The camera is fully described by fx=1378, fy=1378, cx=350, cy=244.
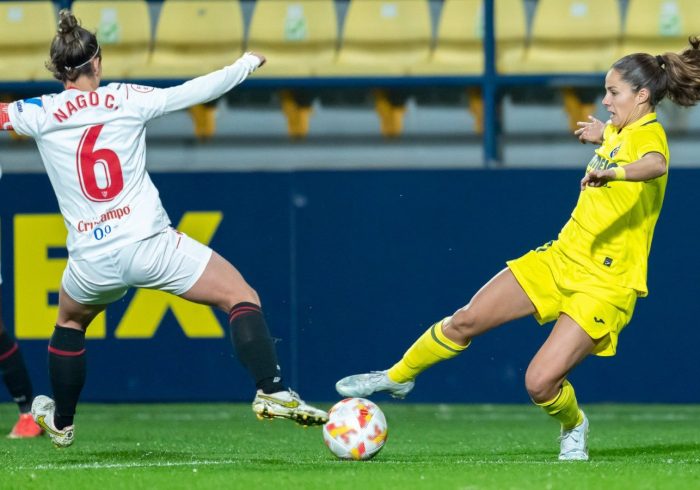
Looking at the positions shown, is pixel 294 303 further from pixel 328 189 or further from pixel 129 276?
pixel 129 276

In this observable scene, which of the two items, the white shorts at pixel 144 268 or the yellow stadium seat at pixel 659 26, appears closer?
the white shorts at pixel 144 268

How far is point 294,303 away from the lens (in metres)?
8.68

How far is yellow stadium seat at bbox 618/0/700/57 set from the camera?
9.44 metres

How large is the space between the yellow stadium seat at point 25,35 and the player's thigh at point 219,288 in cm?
476

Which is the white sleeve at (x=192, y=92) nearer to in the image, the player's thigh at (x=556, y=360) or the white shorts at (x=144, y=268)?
the white shorts at (x=144, y=268)

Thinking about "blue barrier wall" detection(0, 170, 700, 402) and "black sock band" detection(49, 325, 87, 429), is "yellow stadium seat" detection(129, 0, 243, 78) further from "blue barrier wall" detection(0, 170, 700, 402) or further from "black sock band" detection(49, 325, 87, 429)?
"black sock band" detection(49, 325, 87, 429)

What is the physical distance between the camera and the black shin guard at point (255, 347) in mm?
5422

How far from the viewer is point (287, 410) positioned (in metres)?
5.28

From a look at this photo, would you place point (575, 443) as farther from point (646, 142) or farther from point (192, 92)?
point (192, 92)

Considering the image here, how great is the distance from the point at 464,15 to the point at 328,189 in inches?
75.3

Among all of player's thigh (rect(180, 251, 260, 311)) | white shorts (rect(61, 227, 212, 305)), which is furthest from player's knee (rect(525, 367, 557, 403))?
white shorts (rect(61, 227, 212, 305))

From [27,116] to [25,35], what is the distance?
4657mm

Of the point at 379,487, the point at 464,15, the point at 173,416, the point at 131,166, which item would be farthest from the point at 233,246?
the point at 379,487

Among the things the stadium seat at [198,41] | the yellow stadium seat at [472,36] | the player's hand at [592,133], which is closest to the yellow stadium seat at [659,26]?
the yellow stadium seat at [472,36]
